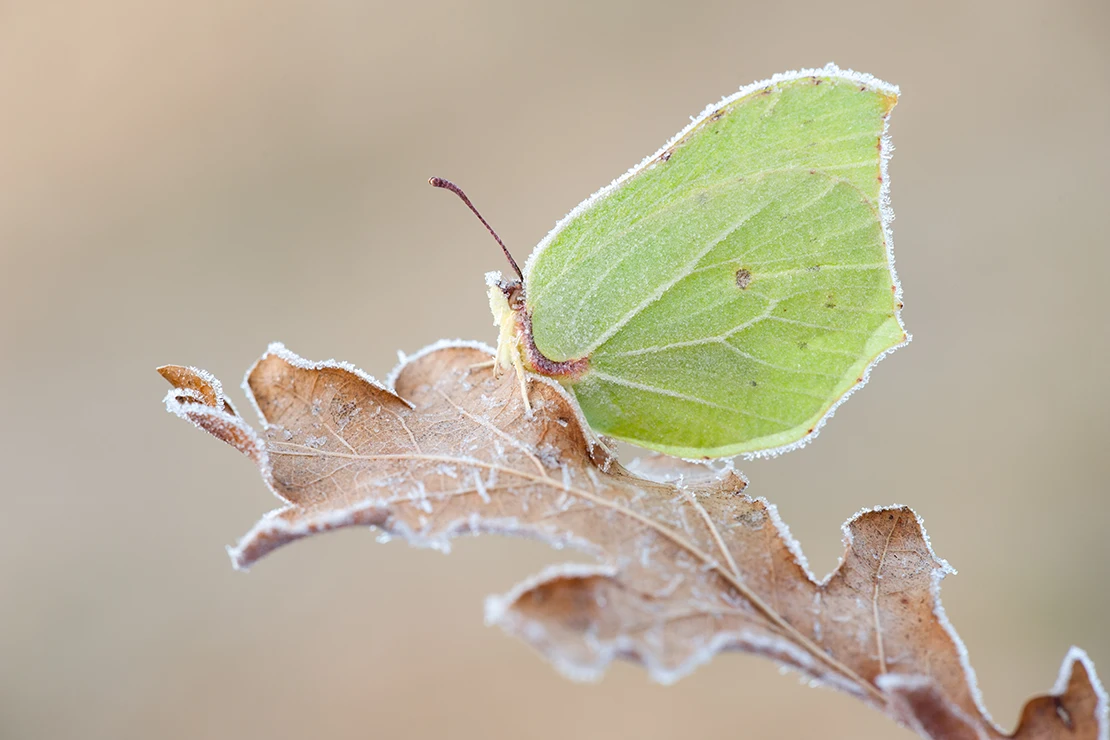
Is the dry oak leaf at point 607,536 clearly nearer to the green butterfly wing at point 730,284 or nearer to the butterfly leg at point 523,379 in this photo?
the butterfly leg at point 523,379

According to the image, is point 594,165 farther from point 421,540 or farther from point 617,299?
point 421,540

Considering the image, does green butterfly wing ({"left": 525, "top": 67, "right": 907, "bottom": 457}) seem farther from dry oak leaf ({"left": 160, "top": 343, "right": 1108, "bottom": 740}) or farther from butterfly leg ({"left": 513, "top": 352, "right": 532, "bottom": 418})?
dry oak leaf ({"left": 160, "top": 343, "right": 1108, "bottom": 740})

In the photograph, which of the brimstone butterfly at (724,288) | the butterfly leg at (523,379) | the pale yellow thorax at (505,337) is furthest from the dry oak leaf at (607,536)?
the brimstone butterfly at (724,288)

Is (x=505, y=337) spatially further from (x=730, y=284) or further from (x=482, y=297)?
(x=482, y=297)

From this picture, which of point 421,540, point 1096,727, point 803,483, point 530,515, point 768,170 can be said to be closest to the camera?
point 1096,727

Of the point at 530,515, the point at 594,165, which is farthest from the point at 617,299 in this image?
the point at 594,165

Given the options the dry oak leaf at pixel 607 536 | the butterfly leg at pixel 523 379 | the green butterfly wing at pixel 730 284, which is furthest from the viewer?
the green butterfly wing at pixel 730 284

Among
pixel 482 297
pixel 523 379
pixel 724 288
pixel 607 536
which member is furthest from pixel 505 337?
pixel 482 297
